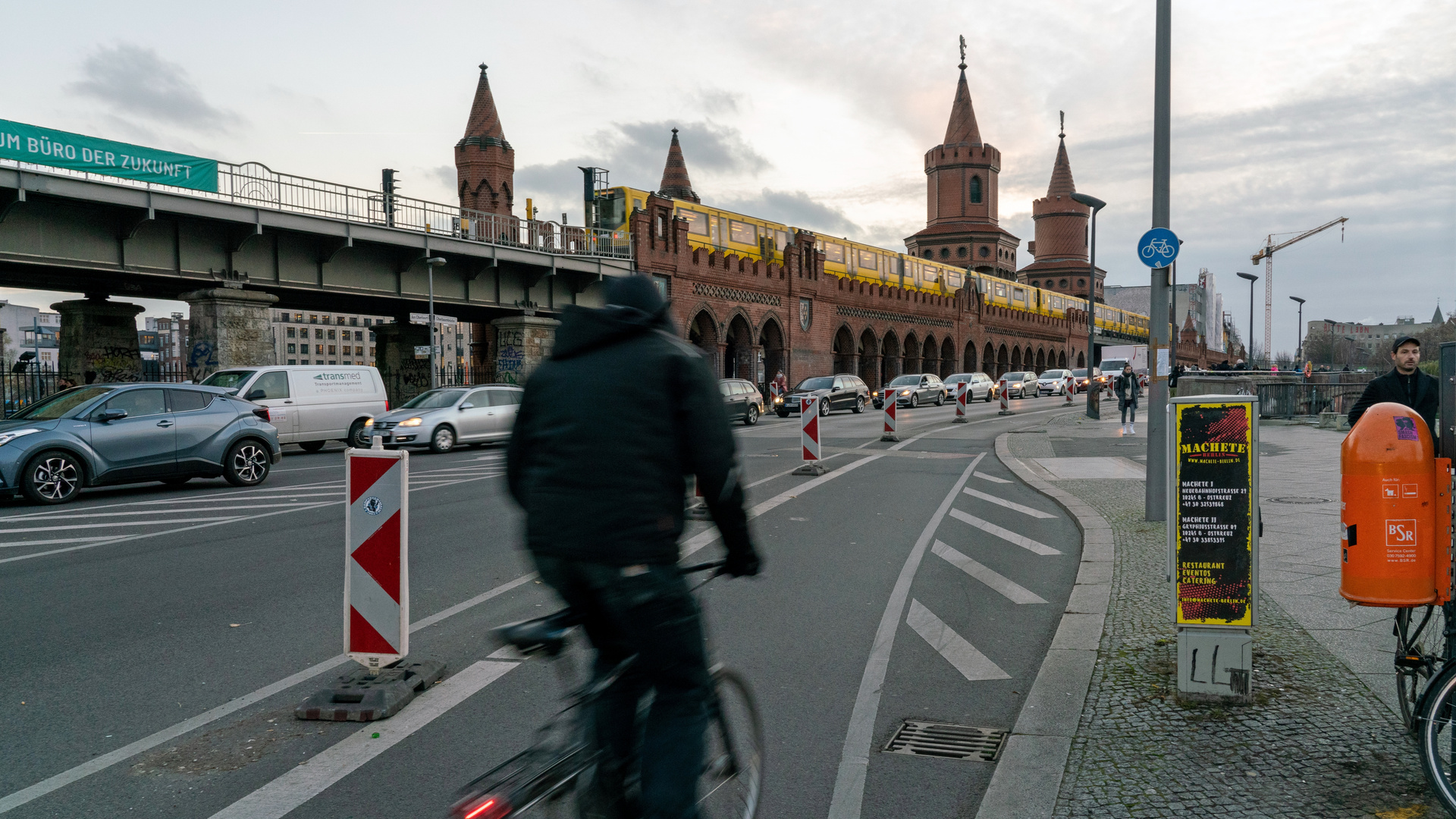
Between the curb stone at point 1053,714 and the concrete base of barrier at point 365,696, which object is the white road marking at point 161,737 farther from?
the curb stone at point 1053,714

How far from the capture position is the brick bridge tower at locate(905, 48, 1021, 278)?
10431cm

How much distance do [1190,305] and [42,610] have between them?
168133mm

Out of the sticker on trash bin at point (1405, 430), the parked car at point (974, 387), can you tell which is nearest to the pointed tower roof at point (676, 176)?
the parked car at point (974, 387)

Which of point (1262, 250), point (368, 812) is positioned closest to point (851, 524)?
point (368, 812)

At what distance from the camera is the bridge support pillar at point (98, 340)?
25.5m

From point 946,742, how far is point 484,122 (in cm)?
5248

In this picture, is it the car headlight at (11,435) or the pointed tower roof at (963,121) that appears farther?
the pointed tower roof at (963,121)

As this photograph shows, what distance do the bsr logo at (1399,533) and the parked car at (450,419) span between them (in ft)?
55.6

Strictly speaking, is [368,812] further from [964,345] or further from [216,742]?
[964,345]

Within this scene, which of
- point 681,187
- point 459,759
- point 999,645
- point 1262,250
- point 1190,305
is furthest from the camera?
point 1190,305

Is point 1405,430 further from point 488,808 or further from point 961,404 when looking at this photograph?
point 961,404

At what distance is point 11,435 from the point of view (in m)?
11.6

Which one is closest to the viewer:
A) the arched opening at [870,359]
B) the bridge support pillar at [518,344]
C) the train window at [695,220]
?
the bridge support pillar at [518,344]

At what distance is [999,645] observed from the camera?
554 centimetres
